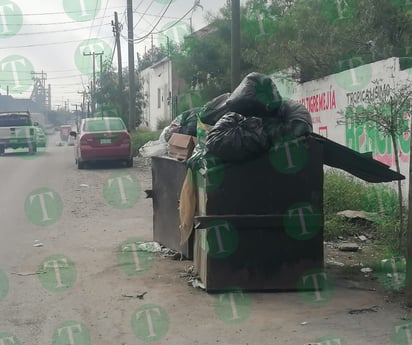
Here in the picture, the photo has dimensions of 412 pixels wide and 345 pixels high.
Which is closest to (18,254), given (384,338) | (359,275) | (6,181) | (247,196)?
(247,196)

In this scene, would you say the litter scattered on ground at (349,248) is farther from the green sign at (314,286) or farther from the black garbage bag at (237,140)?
the black garbage bag at (237,140)

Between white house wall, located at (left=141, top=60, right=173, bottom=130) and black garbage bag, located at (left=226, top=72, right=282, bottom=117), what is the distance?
106 ft

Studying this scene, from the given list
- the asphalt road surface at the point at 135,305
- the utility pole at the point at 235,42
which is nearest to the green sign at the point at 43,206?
the asphalt road surface at the point at 135,305

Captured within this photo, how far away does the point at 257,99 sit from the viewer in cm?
630

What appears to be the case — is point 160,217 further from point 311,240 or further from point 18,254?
point 311,240

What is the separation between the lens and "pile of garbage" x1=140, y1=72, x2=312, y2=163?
5957 mm

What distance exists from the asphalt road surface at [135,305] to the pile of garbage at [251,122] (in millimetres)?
1409

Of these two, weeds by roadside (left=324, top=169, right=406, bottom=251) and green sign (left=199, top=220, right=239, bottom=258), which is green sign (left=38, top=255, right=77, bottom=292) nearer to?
green sign (left=199, top=220, right=239, bottom=258)

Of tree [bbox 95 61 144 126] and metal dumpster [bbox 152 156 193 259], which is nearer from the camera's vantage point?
metal dumpster [bbox 152 156 193 259]

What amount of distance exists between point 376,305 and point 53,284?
336 cm

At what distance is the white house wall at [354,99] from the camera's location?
32.6 ft

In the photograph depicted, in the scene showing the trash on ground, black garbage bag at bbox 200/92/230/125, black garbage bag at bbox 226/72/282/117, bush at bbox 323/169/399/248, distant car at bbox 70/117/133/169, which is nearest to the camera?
black garbage bag at bbox 226/72/282/117

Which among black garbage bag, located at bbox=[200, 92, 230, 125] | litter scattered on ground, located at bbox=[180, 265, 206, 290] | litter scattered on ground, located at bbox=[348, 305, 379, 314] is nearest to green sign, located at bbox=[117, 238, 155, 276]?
litter scattered on ground, located at bbox=[180, 265, 206, 290]

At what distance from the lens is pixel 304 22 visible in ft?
50.0
